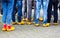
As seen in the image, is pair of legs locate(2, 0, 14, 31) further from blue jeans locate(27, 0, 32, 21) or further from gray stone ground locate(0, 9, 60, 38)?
blue jeans locate(27, 0, 32, 21)

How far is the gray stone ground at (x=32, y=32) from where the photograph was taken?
657 centimetres

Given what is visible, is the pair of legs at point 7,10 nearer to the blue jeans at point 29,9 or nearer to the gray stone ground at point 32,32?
the gray stone ground at point 32,32

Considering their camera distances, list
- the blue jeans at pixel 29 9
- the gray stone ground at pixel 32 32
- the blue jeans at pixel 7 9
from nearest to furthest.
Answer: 1. the gray stone ground at pixel 32 32
2. the blue jeans at pixel 7 9
3. the blue jeans at pixel 29 9

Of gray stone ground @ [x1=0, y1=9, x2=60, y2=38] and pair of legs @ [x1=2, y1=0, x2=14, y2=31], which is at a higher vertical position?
pair of legs @ [x1=2, y1=0, x2=14, y2=31]

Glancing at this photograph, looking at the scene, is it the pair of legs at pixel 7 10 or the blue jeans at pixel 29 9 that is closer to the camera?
the pair of legs at pixel 7 10

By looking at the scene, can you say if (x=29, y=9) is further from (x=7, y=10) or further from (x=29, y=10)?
(x=7, y=10)

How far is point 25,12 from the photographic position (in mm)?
8828

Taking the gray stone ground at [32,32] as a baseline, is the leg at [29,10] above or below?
above

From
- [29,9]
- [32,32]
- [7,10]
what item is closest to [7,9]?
[7,10]

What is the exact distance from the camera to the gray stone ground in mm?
6575

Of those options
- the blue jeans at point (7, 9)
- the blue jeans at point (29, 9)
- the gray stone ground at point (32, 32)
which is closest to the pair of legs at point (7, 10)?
the blue jeans at point (7, 9)

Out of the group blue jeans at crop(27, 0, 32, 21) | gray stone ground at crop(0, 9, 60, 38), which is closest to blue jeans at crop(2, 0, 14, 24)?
gray stone ground at crop(0, 9, 60, 38)

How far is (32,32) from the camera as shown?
22.9 ft

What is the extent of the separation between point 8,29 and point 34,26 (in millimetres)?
1111
